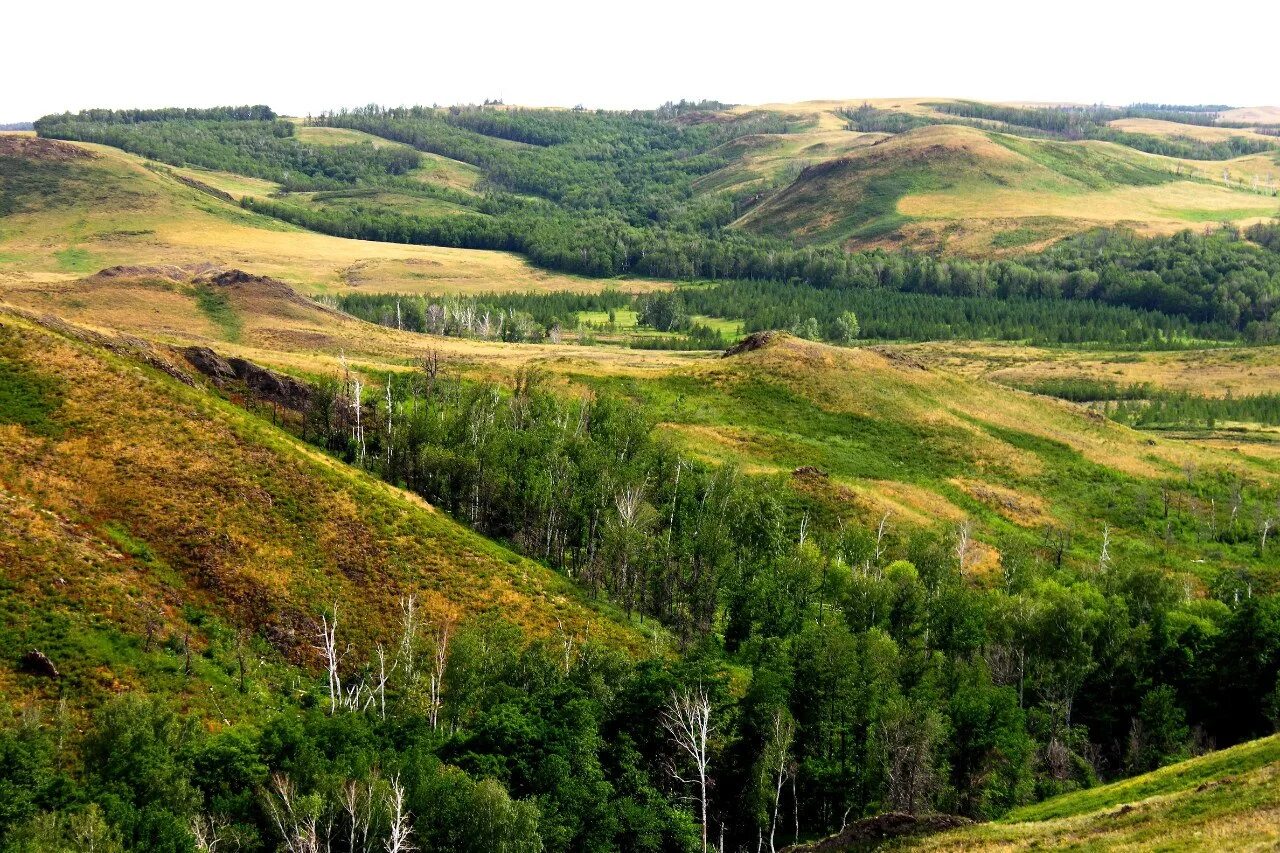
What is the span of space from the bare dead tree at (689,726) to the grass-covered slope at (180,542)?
57.6ft

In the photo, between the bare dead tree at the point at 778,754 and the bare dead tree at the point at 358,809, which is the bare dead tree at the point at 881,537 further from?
the bare dead tree at the point at 358,809

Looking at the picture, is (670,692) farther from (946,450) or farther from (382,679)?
(946,450)

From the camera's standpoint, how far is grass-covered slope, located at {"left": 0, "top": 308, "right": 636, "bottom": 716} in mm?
61094

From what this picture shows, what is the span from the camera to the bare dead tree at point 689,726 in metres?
60.1

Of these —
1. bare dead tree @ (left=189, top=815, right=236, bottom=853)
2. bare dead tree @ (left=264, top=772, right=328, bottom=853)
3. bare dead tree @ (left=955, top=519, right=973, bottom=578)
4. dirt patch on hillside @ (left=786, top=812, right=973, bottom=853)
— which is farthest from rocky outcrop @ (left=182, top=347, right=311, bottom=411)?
dirt patch on hillside @ (left=786, top=812, right=973, bottom=853)

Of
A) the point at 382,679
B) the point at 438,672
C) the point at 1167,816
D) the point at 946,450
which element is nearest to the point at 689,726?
the point at 438,672

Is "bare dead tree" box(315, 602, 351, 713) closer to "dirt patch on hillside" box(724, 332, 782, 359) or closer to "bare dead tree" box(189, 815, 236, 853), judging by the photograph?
"bare dead tree" box(189, 815, 236, 853)

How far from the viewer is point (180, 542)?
71.9 m

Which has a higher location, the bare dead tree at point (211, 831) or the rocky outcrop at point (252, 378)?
the rocky outcrop at point (252, 378)

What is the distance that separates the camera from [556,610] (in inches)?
3204

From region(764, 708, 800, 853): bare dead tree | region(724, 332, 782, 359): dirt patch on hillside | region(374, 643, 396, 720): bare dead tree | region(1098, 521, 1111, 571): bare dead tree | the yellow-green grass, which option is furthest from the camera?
region(724, 332, 782, 359): dirt patch on hillside

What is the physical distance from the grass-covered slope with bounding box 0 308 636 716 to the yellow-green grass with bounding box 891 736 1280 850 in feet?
108

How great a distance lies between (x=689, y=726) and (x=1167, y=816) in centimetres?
2385

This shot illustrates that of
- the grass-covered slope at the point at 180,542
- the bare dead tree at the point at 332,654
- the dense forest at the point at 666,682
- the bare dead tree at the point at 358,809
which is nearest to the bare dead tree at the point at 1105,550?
the dense forest at the point at 666,682
